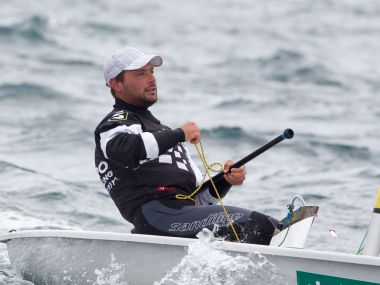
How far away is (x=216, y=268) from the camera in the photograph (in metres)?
4.14

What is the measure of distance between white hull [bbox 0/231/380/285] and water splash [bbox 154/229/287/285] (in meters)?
0.02

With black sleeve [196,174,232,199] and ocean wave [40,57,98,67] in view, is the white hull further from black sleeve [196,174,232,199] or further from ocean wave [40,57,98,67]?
ocean wave [40,57,98,67]

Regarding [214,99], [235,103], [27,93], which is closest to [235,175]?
[27,93]

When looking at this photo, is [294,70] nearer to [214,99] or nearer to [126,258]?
[214,99]

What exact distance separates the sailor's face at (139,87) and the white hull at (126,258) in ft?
2.34

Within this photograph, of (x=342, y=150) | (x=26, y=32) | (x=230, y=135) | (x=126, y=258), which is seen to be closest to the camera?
(x=126, y=258)

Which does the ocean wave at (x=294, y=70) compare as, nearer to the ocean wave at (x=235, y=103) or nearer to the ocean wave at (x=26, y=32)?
the ocean wave at (x=235, y=103)

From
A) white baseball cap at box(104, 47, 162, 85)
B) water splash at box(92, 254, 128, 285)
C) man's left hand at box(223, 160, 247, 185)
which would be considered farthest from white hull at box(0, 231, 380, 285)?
white baseball cap at box(104, 47, 162, 85)

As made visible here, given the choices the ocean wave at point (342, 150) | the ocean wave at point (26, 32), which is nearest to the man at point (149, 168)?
the ocean wave at point (342, 150)

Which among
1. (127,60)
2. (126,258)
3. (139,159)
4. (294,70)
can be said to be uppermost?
(127,60)

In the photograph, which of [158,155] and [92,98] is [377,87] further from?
[158,155]

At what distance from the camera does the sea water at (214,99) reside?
25.1 feet

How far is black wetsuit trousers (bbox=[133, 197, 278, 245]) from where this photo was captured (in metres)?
4.45

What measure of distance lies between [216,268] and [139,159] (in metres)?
0.65
